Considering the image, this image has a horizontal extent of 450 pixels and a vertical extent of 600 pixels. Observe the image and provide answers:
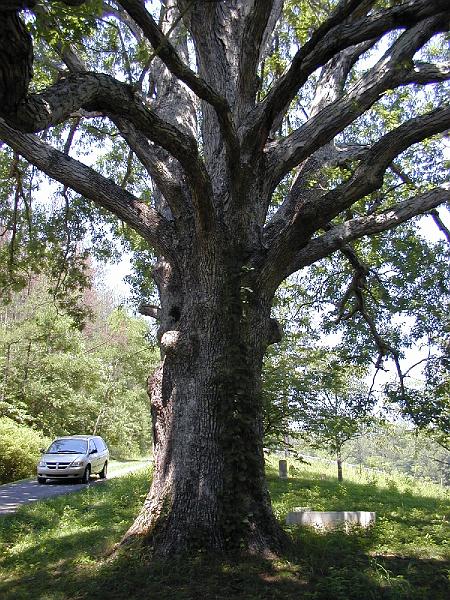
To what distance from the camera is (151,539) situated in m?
6.12

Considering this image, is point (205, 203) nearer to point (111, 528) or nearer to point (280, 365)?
point (111, 528)

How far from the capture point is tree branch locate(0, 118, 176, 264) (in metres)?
6.61

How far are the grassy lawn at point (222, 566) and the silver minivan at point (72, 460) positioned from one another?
733 centimetres

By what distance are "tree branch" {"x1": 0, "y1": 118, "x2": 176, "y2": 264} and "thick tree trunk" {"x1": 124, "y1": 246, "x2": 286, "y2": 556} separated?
0.71 m

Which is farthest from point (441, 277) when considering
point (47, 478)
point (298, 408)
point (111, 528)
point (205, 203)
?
point (47, 478)

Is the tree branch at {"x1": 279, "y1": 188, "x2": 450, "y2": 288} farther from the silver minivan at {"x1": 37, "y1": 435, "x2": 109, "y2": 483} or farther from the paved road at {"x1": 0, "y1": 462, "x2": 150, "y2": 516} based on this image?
the silver minivan at {"x1": 37, "y1": 435, "x2": 109, "y2": 483}

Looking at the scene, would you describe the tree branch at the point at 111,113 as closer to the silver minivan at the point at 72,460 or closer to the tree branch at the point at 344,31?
the tree branch at the point at 344,31

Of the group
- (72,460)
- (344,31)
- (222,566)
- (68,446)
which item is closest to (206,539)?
(222,566)

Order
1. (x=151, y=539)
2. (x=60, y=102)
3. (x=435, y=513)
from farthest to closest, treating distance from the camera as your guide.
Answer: (x=435, y=513) < (x=151, y=539) < (x=60, y=102)

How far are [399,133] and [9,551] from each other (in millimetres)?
7927

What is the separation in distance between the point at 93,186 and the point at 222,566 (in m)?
4.82

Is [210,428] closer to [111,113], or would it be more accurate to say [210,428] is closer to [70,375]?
[111,113]

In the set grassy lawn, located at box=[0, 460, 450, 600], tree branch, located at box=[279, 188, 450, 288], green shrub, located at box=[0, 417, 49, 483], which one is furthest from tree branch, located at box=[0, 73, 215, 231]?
green shrub, located at box=[0, 417, 49, 483]

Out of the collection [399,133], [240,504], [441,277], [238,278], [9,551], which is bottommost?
[9,551]
